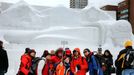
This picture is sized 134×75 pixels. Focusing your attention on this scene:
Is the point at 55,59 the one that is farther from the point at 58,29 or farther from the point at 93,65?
the point at 58,29

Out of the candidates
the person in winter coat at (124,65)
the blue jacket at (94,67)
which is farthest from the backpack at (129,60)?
the blue jacket at (94,67)

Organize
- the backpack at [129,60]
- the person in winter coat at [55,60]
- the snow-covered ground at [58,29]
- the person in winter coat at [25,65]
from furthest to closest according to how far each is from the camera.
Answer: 1. the snow-covered ground at [58,29]
2. the person in winter coat at [55,60]
3. the person in winter coat at [25,65]
4. the backpack at [129,60]

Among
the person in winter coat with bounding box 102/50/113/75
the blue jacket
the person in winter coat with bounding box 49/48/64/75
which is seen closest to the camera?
the person in winter coat with bounding box 49/48/64/75

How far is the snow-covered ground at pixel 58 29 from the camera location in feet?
77.8

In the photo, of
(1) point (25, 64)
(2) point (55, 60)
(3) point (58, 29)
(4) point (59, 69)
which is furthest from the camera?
(3) point (58, 29)

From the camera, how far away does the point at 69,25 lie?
26828mm

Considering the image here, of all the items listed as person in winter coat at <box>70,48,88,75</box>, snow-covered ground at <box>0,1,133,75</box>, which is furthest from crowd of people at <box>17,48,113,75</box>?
snow-covered ground at <box>0,1,133,75</box>

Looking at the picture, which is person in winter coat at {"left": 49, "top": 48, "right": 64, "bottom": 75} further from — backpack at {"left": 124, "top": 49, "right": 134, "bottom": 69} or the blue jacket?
backpack at {"left": 124, "top": 49, "right": 134, "bottom": 69}

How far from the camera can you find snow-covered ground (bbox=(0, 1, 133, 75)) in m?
23.7

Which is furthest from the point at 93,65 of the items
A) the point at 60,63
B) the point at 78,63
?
the point at 60,63

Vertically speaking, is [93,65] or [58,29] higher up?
[58,29]

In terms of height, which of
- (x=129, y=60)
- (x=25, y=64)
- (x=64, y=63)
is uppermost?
(x=129, y=60)

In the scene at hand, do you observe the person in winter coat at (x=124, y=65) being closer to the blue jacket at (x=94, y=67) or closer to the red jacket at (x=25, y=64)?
the blue jacket at (x=94, y=67)

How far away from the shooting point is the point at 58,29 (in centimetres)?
2553
